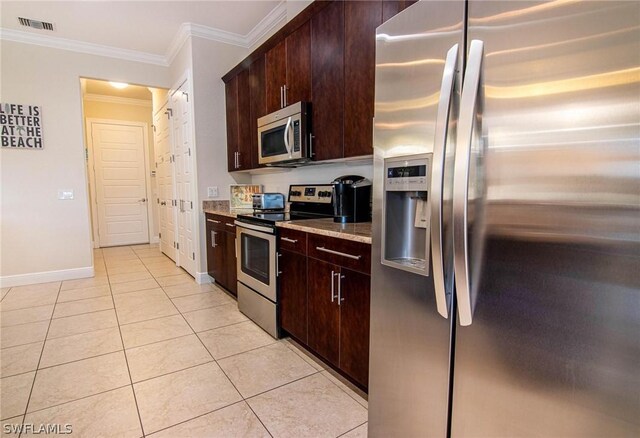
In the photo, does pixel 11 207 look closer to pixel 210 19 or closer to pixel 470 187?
pixel 210 19

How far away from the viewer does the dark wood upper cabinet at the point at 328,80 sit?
209 centimetres

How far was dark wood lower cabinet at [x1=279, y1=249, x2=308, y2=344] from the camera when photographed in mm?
2125

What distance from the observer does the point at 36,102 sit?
3.78 meters

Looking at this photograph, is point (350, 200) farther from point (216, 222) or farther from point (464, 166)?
point (216, 222)

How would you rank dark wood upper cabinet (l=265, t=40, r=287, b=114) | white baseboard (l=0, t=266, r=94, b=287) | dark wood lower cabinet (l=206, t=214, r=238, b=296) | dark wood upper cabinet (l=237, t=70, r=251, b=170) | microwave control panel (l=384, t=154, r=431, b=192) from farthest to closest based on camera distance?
white baseboard (l=0, t=266, r=94, b=287) → dark wood upper cabinet (l=237, t=70, r=251, b=170) → dark wood lower cabinet (l=206, t=214, r=238, b=296) → dark wood upper cabinet (l=265, t=40, r=287, b=114) → microwave control panel (l=384, t=154, r=431, b=192)

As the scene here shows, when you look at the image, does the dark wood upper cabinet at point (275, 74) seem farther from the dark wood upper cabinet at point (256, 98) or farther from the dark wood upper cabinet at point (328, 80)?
the dark wood upper cabinet at point (328, 80)

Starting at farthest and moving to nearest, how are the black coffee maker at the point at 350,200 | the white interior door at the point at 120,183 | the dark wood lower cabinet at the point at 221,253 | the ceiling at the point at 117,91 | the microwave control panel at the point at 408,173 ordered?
the white interior door at the point at 120,183, the ceiling at the point at 117,91, the dark wood lower cabinet at the point at 221,253, the black coffee maker at the point at 350,200, the microwave control panel at the point at 408,173

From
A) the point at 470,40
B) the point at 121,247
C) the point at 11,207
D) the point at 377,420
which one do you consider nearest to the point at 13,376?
the point at 377,420

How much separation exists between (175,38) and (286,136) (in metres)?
2.45

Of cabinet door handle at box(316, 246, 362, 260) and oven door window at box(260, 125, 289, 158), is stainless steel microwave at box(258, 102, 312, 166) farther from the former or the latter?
cabinet door handle at box(316, 246, 362, 260)

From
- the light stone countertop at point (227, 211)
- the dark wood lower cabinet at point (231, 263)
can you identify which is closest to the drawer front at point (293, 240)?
the light stone countertop at point (227, 211)

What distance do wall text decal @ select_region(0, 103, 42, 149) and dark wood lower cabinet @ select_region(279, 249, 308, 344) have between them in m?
3.67

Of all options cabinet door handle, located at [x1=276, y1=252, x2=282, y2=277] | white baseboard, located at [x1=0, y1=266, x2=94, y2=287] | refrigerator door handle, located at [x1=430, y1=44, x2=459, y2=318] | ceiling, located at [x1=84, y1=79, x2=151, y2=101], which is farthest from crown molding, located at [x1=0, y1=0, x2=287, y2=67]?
refrigerator door handle, located at [x1=430, y1=44, x2=459, y2=318]

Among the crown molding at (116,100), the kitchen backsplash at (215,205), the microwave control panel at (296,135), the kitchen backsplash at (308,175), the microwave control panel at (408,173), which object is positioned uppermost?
the crown molding at (116,100)
